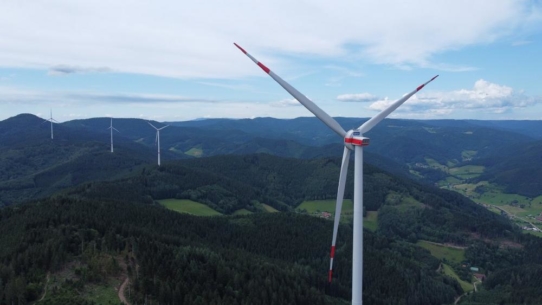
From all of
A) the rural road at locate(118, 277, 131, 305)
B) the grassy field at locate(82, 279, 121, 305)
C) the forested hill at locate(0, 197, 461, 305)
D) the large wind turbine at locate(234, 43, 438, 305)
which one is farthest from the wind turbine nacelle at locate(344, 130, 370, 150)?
the grassy field at locate(82, 279, 121, 305)

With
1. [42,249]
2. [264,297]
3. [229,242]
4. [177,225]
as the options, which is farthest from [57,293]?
[229,242]

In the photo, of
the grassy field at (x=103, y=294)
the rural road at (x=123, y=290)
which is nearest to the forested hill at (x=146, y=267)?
the grassy field at (x=103, y=294)

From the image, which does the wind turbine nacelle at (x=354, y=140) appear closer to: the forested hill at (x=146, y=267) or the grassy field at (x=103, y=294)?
the forested hill at (x=146, y=267)

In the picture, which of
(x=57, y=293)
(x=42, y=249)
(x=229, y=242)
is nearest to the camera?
(x=57, y=293)

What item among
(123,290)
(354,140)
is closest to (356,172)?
(354,140)

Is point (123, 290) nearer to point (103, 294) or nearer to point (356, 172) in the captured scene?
point (103, 294)

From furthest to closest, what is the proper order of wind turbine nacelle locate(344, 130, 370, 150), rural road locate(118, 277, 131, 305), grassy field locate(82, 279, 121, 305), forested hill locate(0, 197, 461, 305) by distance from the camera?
forested hill locate(0, 197, 461, 305), rural road locate(118, 277, 131, 305), grassy field locate(82, 279, 121, 305), wind turbine nacelle locate(344, 130, 370, 150)

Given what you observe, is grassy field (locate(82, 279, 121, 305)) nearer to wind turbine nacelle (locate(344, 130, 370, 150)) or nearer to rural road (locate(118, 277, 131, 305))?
rural road (locate(118, 277, 131, 305))

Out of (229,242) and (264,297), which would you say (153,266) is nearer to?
(264,297)
